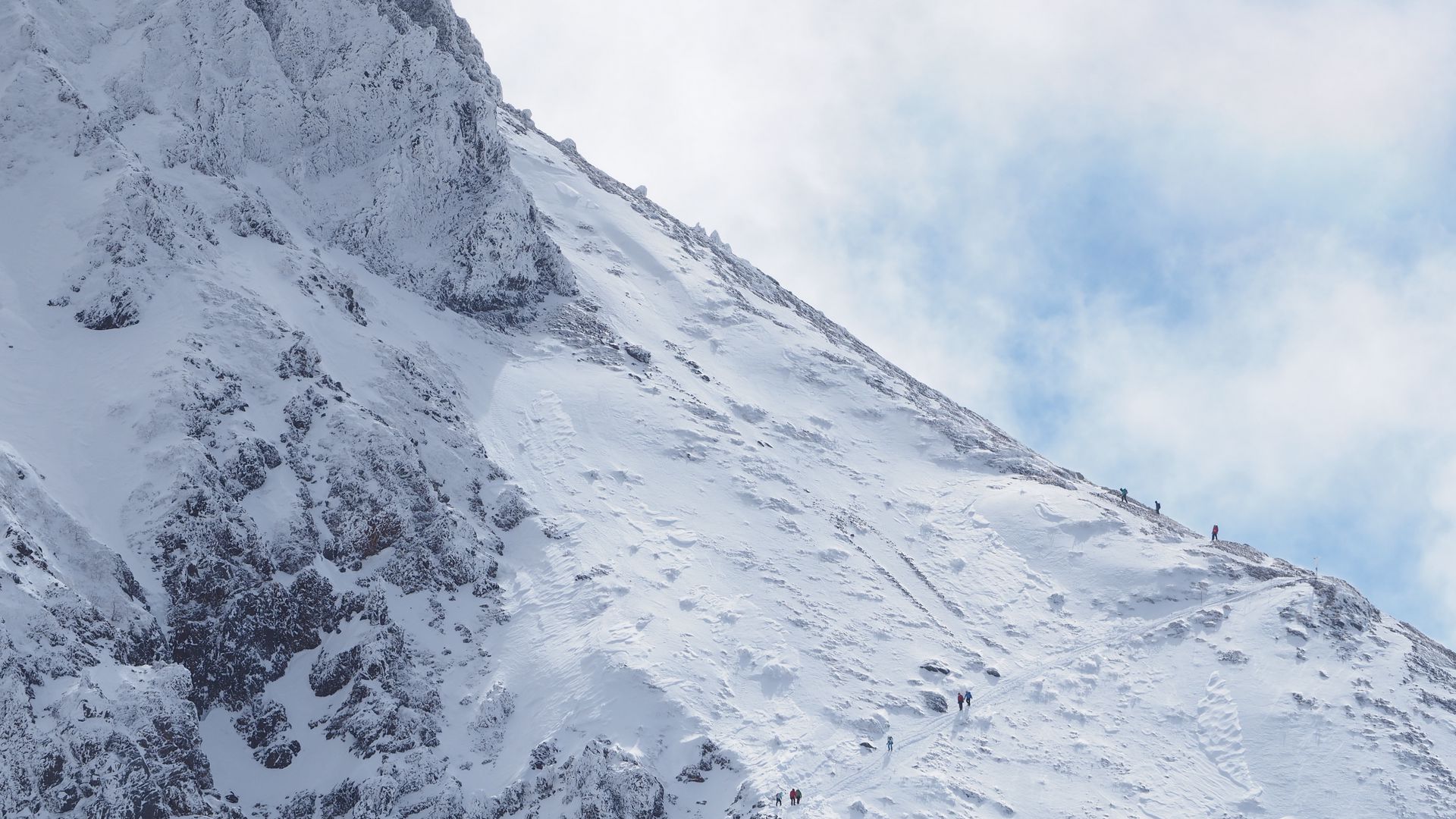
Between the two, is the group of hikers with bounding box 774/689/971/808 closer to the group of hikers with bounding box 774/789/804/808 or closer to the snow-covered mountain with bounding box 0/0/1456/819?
the group of hikers with bounding box 774/789/804/808

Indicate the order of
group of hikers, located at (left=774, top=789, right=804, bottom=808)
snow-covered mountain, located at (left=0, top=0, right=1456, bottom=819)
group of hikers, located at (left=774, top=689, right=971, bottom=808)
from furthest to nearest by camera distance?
1. group of hikers, located at (left=774, top=689, right=971, bottom=808)
2. group of hikers, located at (left=774, top=789, right=804, bottom=808)
3. snow-covered mountain, located at (left=0, top=0, right=1456, bottom=819)

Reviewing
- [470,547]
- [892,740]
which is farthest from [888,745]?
[470,547]

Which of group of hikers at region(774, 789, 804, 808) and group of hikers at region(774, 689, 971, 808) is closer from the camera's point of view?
group of hikers at region(774, 789, 804, 808)

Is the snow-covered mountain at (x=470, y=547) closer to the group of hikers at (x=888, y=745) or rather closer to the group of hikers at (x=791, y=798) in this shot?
the group of hikers at (x=888, y=745)

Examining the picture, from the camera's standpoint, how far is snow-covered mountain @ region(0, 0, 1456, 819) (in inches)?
1442

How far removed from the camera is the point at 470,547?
4594 cm

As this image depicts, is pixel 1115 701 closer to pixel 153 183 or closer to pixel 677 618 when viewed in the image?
pixel 677 618

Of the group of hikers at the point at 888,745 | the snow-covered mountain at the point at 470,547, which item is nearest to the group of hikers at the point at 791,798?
the group of hikers at the point at 888,745

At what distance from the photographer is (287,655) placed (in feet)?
129

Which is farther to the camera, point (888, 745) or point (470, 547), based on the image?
point (470, 547)

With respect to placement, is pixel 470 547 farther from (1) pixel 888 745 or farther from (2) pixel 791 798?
(1) pixel 888 745

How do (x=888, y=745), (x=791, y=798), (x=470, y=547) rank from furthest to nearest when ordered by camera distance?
(x=470, y=547) → (x=888, y=745) → (x=791, y=798)

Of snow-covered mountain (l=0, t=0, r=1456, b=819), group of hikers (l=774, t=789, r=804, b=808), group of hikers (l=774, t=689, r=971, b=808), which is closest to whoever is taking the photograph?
snow-covered mountain (l=0, t=0, r=1456, b=819)

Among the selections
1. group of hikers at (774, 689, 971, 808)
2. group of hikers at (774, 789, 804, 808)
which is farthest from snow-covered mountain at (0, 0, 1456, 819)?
group of hikers at (774, 789, 804, 808)
